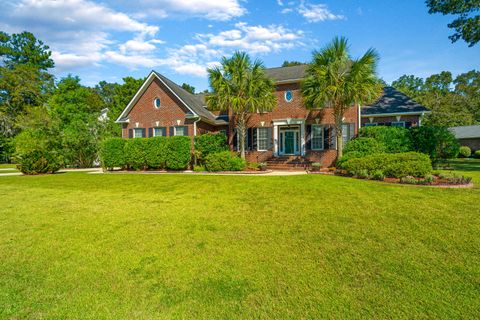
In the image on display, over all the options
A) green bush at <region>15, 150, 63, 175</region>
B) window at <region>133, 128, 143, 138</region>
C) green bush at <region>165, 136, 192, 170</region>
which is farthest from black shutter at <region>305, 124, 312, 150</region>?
green bush at <region>15, 150, 63, 175</region>

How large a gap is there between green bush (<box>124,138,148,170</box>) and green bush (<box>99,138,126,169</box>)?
498 millimetres

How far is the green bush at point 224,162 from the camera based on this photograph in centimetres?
1675

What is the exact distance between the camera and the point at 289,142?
66.5 feet

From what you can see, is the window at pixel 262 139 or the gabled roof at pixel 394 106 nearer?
the gabled roof at pixel 394 106

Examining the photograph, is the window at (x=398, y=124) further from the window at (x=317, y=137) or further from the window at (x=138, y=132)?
the window at (x=138, y=132)

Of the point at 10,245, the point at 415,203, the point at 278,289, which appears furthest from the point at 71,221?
the point at 415,203

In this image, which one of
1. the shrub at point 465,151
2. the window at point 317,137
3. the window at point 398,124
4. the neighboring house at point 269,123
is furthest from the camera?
the shrub at point 465,151

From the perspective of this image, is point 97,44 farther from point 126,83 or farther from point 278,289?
point 126,83

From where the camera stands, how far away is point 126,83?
130 ft

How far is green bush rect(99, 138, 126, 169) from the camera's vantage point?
A: 1964 cm

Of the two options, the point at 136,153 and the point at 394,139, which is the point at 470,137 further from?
the point at 136,153

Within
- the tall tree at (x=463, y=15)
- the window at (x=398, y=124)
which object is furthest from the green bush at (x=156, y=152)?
the tall tree at (x=463, y=15)

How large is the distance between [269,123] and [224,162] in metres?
5.49

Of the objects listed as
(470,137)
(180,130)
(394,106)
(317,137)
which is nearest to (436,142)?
(394,106)
